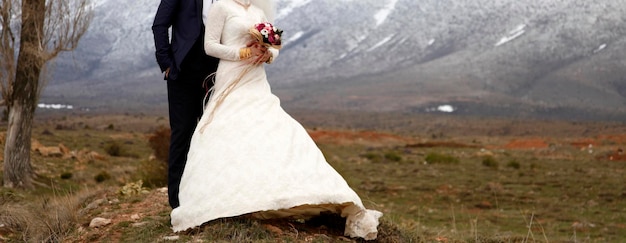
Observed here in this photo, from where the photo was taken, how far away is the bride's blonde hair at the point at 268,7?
5719 mm

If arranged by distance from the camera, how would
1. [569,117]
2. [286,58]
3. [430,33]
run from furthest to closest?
[286,58]
[430,33]
[569,117]

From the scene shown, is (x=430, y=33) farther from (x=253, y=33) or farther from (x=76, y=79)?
(x=253, y=33)

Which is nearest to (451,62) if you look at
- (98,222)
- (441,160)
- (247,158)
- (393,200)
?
(441,160)

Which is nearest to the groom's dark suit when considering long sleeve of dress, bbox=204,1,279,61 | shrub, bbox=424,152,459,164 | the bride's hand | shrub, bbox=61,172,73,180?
long sleeve of dress, bbox=204,1,279,61

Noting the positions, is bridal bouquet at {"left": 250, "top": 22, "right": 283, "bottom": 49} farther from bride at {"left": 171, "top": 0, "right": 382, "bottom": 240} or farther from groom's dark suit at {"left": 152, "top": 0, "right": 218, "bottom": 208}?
groom's dark suit at {"left": 152, "top": 0, "right": 218, "bottom": 208}

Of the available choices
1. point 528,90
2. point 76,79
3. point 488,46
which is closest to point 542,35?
point 488,46

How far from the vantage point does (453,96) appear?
11200 cm

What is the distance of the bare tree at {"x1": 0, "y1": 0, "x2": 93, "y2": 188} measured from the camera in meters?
12.7

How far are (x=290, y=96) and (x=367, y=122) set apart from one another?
40.9 m

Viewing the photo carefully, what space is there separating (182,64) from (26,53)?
8.23m

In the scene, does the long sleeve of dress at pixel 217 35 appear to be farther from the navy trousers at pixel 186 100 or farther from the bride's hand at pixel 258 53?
the navy trousers at pixel 186 100

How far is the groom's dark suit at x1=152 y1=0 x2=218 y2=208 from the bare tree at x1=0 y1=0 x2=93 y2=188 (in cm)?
791

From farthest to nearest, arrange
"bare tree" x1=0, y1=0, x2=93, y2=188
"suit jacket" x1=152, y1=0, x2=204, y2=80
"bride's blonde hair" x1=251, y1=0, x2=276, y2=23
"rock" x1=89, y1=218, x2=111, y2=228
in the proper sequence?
"bare tree" x1=0, y1=0, x2=93, y2=188
"rock" x1=89, y1=218, x2=111, y2=228
"bride's blonde hair" x1=251, y1=0, x2=276, y2=23
"suit jacket" x1=152, y1=0, x2=204, y2=80

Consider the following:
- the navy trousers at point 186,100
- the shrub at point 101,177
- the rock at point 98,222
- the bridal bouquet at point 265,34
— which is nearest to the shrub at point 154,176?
the shrub at point 101,177
